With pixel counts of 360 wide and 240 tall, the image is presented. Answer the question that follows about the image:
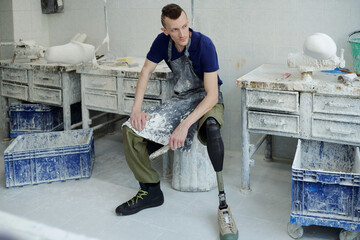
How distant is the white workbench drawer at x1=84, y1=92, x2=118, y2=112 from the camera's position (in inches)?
142

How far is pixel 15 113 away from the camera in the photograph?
421 centimetres

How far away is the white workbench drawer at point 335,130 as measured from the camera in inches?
104

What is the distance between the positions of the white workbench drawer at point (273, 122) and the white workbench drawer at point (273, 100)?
51 millimetres

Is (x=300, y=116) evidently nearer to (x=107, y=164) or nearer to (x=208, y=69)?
(x=208, y=69)

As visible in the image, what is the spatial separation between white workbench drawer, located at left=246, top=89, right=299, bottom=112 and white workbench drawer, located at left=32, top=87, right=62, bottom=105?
6.09 ft

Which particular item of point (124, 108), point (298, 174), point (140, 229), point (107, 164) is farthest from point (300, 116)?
point (107, 164)

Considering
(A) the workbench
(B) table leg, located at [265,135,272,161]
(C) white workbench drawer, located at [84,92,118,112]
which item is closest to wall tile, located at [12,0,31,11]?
(A) the workbench

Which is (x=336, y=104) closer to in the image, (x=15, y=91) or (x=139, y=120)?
(x=139, y=120)

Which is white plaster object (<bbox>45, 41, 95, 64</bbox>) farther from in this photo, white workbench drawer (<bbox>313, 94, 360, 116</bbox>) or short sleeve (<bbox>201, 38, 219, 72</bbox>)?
white workbench drawer (<bbox>313, 94, 360, 116</bbox>)

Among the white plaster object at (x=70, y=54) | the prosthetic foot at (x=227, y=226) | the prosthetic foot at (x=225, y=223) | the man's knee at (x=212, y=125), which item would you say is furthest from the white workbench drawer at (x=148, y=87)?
the prosthetic foot at (x=227, y=226)

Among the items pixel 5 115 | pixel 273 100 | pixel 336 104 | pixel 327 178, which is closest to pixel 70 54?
pixel 5 115

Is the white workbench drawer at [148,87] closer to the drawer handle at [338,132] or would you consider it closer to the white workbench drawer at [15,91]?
the white workbench drawer at [15,91]

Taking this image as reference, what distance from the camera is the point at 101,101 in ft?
12.0

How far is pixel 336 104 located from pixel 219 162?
805 millimetres
